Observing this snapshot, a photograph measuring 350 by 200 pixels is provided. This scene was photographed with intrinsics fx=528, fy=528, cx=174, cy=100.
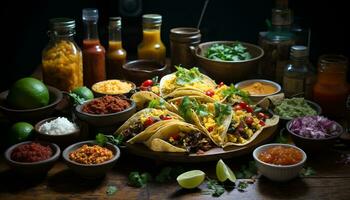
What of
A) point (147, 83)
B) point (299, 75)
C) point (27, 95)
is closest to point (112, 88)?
point (147, 83)

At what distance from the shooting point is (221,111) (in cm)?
209

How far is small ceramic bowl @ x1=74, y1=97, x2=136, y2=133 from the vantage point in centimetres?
207

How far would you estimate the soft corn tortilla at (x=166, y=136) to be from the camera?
1948 millimetres

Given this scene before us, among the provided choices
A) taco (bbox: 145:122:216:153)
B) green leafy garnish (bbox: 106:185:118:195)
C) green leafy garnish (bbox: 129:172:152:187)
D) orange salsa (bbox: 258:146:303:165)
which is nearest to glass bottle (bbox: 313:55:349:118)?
orange salsa (bbox: 258:146:303:165)

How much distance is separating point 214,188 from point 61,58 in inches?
40.7

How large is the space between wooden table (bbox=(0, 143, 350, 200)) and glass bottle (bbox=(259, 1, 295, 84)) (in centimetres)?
82

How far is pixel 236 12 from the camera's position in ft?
11.3

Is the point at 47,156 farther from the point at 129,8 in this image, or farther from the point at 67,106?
the point at 129,8

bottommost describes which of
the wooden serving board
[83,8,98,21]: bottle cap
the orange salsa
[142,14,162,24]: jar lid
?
the wooden serving board

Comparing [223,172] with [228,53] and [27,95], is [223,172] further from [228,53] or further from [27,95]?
[228,53]

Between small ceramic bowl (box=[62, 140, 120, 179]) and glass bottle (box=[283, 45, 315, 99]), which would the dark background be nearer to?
glass bottle (box=[283, 45, 315, 99])

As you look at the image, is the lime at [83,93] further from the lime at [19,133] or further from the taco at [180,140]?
the taco at [180,140]

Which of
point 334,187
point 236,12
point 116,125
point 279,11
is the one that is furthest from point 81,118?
point 236,12

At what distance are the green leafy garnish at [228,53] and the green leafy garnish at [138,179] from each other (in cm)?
97
